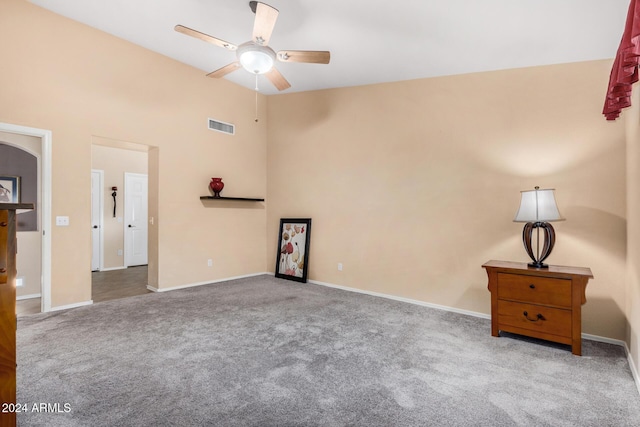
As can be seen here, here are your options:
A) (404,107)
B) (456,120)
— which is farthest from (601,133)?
(404,107)

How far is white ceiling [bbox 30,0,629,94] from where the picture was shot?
271 centimetres

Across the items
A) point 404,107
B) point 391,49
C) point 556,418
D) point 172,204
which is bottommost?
point 556,418

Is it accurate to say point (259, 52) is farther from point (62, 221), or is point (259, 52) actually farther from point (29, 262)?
point (29, 262)

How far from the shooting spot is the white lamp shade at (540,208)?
2.76 metres

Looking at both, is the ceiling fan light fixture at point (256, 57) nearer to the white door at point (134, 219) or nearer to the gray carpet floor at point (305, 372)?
the gray carpet floor at point (305, 372)

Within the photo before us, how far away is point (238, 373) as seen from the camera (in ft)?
7.38

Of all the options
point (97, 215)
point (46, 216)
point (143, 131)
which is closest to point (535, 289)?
point (143, 131)

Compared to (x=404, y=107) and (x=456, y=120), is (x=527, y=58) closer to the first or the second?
(x=456, y=120)

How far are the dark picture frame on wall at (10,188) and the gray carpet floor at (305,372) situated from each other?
5.98 feet

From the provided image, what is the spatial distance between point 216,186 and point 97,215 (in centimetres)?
339

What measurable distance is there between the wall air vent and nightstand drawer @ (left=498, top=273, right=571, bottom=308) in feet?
14.7

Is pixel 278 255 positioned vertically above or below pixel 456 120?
below

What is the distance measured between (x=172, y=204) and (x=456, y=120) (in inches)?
161

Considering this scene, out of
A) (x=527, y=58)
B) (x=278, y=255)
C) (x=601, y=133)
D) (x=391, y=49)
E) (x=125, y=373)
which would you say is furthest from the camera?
(x=278, y=255)
